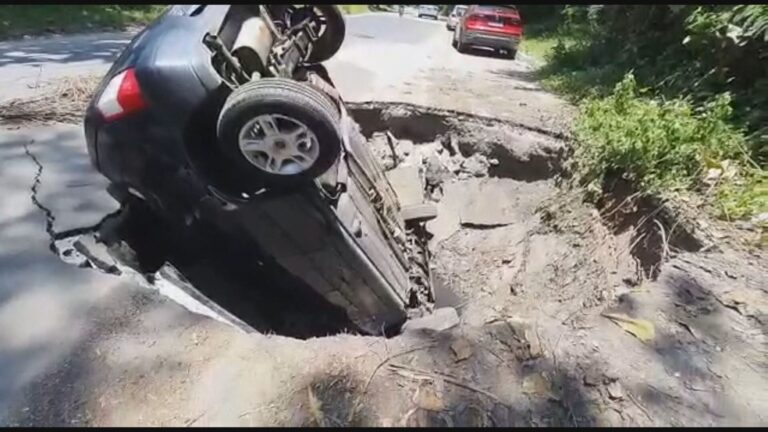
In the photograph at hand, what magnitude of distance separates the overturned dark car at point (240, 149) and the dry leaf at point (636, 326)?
1376 millimetres

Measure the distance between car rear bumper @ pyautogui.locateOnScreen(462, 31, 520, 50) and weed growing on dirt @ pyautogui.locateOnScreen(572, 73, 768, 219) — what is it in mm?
9893

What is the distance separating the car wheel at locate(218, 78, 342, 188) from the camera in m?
2.53

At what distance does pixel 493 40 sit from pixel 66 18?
10.9 meters

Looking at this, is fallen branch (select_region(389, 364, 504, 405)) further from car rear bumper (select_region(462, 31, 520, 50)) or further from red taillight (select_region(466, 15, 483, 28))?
red taillight (select_region(466, 15, 483, 28))

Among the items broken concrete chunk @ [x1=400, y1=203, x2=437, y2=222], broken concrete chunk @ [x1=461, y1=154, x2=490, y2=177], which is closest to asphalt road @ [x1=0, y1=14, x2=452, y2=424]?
broken concrete chunk @ [x1=400, y1=203, x2=437, y2=222]

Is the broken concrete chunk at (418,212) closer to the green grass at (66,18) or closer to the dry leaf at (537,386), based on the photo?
the dry leaf at (537,386)

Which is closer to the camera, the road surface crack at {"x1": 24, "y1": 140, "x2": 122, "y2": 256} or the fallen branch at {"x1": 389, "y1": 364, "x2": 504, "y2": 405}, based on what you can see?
the fallen branch at {"x1": 389, "y1": 364, "x2": 504, "y2": 405}

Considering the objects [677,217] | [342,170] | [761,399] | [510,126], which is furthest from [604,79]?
[761,399]

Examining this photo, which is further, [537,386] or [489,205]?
[489,205]

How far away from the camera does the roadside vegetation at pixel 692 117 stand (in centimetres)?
396

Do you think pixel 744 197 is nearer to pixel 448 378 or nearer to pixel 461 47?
pixel 448 378

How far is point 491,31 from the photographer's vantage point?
14.7 metres

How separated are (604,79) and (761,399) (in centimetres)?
669

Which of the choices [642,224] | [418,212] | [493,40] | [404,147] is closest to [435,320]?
[418,212]
